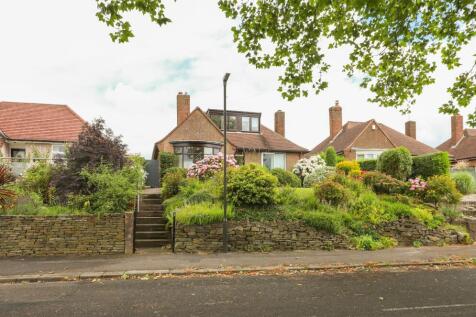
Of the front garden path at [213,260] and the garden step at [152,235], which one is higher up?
the garden step at [152,235]

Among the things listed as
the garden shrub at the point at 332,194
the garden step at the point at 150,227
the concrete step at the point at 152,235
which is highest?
the garden shrub at the point at 332,194

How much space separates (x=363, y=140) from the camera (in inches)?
1218

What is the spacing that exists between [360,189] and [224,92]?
24.2ft

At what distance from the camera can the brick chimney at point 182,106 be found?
27.8m

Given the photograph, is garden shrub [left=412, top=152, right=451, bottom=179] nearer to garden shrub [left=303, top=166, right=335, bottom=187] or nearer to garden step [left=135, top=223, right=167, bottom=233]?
garden shrub [left=303, top=166, right=335, bottom=187]

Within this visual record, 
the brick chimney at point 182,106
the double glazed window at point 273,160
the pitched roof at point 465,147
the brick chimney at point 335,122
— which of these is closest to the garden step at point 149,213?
the brick chimney at point 182,106

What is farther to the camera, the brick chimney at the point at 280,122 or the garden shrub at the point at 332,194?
the brick chimney at the point at 280,122

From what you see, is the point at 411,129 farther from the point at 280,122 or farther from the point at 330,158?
the point at 330,158

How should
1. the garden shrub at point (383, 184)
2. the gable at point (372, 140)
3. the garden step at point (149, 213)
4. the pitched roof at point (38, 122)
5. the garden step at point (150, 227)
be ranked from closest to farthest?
the garden step at point (150, 227) < the garden step at point (149, 213) < the garden shrub at point (383, 184) < the pitched roof at point (38, 122) < the gable at point (372, 140)

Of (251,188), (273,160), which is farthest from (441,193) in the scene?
(273,160)

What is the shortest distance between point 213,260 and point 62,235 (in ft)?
16.0

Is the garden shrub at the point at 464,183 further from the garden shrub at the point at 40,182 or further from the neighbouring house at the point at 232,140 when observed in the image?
the garden shrub at the point at 40,182

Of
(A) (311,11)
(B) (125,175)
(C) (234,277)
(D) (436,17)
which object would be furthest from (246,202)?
(D) (436,17)

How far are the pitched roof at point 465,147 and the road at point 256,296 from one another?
34649mm
